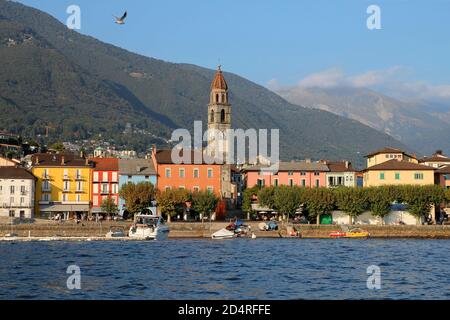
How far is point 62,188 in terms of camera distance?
103m

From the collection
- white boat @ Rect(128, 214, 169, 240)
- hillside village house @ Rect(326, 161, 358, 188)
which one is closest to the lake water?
white boat @ Rect(128, 214, 169, 240)

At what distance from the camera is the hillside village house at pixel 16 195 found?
327 ft

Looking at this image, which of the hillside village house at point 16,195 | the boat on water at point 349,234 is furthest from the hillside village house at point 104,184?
the boat on water at point 349,234

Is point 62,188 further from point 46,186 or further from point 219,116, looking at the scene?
point 219,116

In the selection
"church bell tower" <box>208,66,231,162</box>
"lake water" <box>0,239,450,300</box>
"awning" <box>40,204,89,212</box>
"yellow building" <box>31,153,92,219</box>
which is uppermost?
"church bell tower" <box>208,66,231,162</box>

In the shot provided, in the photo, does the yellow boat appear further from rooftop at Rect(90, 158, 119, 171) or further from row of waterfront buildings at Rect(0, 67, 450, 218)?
rooftop at Rect(90, 158, 119, 171)

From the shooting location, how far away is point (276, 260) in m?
52.8

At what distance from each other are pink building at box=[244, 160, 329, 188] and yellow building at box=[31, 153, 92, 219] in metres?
24.4

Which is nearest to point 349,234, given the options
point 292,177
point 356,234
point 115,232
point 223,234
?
point 356,234

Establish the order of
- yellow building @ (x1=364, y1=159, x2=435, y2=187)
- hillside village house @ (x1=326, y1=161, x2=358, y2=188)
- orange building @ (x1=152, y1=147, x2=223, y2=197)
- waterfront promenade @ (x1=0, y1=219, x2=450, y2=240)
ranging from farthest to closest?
hillside village house @ (x1=326, y1=161, x2=358, y2=188) < yellow building @ (x1=364, y1=159, x2=435, y2=187) < orange building @ (x1=152, y1=147, x2=223, y2=197) < waterfront promenade @ (x1=0, y1=219, x2=450, y2=240)

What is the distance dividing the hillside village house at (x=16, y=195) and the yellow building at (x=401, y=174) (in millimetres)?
44372

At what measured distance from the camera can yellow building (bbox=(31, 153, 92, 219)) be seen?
10194 centimetres

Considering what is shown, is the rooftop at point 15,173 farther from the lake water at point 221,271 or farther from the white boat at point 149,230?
the lake water at point 221,271

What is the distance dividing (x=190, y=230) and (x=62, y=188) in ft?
75.0
